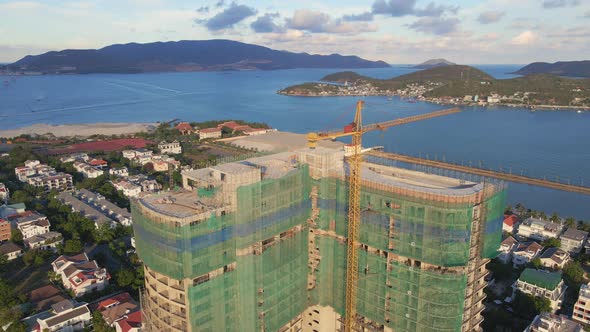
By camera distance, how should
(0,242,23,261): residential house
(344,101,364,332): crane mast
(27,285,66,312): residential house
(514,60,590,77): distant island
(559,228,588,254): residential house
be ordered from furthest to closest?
(514,60,590,77): distant island, (559,228,588,254): residential house, (0,242,23,261): residential house, (27,285,66,312): residential house, (344,101,364,332): crane mast

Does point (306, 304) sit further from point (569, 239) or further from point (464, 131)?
point (464, 131)

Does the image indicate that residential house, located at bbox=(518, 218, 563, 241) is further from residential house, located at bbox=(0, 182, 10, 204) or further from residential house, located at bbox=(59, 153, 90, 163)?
residential house, located at bbox=(59, 153, 90, 163)

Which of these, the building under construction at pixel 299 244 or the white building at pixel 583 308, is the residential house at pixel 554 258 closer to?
the white building at pixel 583 308

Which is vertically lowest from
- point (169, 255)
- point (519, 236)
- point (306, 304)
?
point (519, 236)

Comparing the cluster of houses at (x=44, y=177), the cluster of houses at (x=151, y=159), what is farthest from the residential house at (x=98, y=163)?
the cluster of houses at (x=44, y=177)

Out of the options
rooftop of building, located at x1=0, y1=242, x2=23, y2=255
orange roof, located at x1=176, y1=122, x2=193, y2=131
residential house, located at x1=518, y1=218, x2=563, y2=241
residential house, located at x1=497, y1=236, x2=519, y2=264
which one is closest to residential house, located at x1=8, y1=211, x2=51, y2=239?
rooftop of building, located at x1=0, y1=242, x2=23, y2=255

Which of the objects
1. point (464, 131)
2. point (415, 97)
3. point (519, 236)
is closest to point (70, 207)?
point (519, 236)
